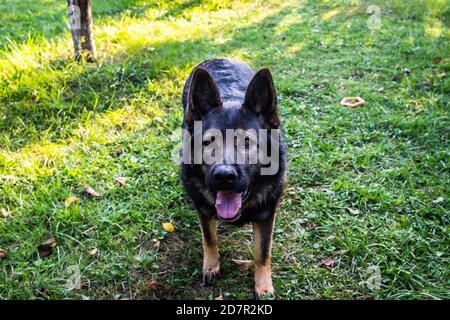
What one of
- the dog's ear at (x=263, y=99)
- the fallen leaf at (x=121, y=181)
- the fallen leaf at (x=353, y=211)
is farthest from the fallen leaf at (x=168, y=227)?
the fallen leaf at (x=353, y=211)

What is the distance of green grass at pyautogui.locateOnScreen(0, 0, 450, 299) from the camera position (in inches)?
119

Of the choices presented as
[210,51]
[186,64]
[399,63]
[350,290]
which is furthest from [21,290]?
[399,63]

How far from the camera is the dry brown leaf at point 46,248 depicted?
3.17 metres

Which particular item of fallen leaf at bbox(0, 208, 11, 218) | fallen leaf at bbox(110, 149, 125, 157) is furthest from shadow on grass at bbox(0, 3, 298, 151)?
fallen leaf at bbox(0, 208, 11, 218)

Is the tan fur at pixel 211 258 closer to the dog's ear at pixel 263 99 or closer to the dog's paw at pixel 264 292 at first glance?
the dog's paw at pixel 264 292

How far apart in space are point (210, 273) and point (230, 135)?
115 cm

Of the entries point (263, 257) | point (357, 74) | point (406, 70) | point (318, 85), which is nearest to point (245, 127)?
point (263, 257)

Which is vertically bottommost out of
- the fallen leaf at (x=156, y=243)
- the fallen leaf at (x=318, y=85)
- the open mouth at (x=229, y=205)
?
the fallen leaf at (x=156, y=243)

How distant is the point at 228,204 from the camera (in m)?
2.57

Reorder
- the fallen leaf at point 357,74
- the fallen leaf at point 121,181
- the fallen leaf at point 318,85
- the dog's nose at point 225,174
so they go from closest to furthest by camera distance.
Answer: the dog's nose at point 225,174 < the fallen leaf at point 121,181 < the fallen leaf at point 318,85 < the fallen leaf at point 357,74

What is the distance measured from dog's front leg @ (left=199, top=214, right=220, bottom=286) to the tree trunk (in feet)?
12.6

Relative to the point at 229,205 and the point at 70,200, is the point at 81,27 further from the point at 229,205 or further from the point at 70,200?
the point at 229,205

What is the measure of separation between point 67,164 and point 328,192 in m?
2.74

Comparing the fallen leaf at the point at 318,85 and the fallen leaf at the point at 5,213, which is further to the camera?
the fallen leaf at the point at 318,85
